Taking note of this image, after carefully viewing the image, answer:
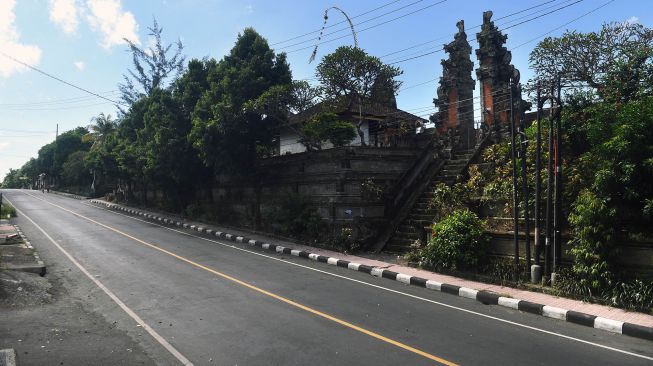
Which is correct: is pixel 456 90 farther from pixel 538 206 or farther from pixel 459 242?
pixel 538 206

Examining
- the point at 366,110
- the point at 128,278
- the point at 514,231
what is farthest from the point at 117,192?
the point at 514,231

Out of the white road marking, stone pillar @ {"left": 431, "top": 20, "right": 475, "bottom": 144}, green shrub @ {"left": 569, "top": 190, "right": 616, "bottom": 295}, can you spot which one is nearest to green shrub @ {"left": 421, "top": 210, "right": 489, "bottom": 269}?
green shrub @ {"left": 569, "top": 190, "right": 616, "bottom": 295}

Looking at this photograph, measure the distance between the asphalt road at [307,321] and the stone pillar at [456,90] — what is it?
9.68 m

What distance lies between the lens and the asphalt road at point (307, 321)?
6043mm

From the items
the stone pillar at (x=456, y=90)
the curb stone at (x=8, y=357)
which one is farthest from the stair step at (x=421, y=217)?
the curb stone at (x=8, y=357)

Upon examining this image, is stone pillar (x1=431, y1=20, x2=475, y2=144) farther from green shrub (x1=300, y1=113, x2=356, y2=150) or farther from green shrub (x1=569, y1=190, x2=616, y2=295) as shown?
green shrub (x1=569, y1=190, x2=616, y2=295)

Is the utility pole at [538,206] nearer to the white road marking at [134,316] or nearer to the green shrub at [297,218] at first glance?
the white road marking at [134,316]

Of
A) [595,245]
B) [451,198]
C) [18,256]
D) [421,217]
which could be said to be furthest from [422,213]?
[18,256]

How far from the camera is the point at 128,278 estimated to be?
35.5 ft

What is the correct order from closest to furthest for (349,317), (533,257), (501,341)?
1. (501,341)
2. (349,317)
3. (533,257)

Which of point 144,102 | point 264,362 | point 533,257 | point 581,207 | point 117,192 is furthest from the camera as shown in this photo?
point 117,192

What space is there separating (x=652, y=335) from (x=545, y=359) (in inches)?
93.9

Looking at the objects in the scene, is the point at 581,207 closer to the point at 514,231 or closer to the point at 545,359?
the point at 514,231

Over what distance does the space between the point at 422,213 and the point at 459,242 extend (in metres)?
4.34
